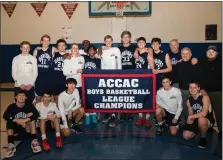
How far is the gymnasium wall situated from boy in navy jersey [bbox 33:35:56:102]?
472 cm

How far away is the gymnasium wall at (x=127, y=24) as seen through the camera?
952 centimetres

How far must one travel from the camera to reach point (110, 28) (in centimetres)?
962

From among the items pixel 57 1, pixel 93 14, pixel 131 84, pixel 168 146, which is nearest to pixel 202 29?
pixel 93 14

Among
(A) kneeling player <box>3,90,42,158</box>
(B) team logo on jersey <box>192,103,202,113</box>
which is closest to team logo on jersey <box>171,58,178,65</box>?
(B) team logo on jersey <box>192,103,202,113</box>

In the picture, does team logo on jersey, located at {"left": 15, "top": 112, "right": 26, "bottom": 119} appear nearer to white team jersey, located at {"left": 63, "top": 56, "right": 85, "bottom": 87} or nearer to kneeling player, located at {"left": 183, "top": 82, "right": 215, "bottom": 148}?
white team jersey, located at {"left": 63, "top": 56, "right": 85, "bottom": 87}

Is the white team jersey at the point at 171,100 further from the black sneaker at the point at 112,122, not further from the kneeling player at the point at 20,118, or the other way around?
the kneeling player at the point at 20,118

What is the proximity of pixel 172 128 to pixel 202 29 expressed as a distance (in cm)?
592

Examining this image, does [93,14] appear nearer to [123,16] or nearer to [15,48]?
[123,16]

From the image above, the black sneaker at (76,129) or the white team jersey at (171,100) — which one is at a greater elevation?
the white team jersey at (171,100)

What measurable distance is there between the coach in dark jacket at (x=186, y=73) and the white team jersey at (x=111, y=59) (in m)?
1.04

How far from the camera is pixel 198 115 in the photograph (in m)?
4.24

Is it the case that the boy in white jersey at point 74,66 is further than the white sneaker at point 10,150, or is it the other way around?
the boy in white jersey at point 74,66

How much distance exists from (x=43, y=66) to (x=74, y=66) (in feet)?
1.86

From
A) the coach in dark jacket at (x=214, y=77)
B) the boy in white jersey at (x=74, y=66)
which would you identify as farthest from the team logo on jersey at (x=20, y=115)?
the coach in dark jacket at (x=214, y=77)
